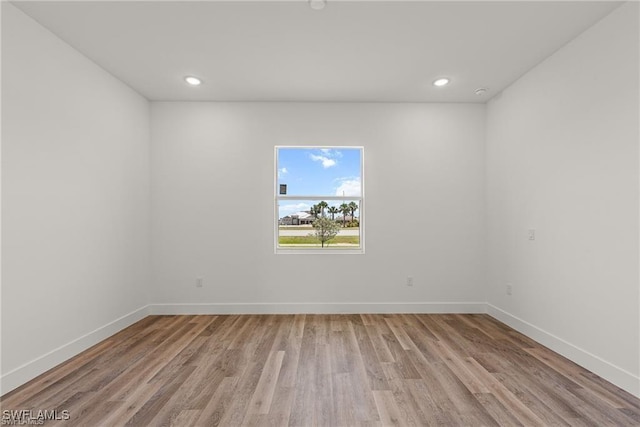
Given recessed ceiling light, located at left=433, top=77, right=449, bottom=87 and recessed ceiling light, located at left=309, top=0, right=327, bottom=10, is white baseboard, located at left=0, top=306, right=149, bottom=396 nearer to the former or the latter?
recessed ceiling light, located at left=309, top=0, right=327, bottom=10

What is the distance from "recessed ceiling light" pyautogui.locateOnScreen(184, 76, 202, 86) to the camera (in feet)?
10.8

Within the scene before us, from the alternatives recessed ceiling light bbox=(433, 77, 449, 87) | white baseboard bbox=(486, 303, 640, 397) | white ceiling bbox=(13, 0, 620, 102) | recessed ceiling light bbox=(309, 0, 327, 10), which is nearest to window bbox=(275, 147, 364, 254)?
white ceiling bbox=(13, 0, 620, 102)

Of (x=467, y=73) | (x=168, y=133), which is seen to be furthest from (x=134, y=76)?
(x=467, y=73)

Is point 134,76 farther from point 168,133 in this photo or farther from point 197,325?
point 197,325

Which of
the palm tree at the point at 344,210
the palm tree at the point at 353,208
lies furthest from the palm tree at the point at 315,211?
the palm tree at the point at 353,208

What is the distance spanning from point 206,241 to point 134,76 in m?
1.97

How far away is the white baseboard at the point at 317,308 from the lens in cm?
392

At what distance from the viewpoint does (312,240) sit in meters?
4.15

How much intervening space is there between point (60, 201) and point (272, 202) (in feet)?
6.81

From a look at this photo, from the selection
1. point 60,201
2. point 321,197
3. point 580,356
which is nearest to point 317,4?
point 321,197

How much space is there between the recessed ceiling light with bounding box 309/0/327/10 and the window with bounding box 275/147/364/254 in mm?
1997
